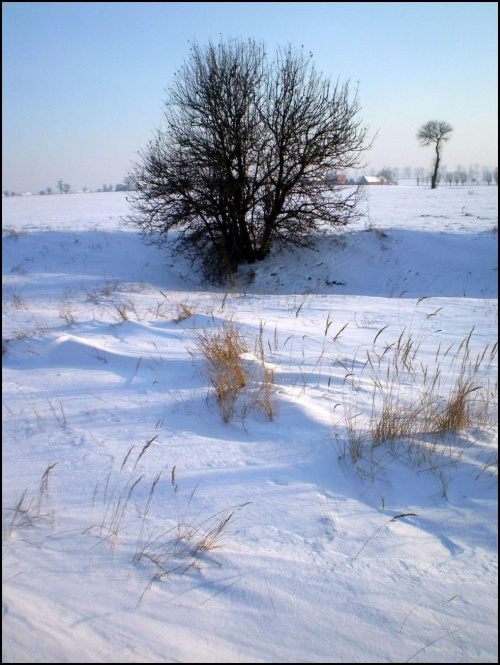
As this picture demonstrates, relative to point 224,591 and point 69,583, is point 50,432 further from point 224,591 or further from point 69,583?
point 224,591

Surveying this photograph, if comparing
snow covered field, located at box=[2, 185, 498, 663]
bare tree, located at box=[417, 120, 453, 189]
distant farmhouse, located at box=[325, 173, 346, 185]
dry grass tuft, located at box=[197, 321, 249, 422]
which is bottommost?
snow covered field, located at box=[2, 185, 498, 663]

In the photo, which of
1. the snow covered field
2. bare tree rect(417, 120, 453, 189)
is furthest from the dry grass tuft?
bare tree rect(417, 120, 453, 189)

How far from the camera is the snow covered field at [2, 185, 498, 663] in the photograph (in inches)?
56.9

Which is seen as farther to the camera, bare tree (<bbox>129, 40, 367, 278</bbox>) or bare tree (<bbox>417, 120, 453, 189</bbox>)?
bare tree (<bbox>417, 120, 453, 189</bbox>)

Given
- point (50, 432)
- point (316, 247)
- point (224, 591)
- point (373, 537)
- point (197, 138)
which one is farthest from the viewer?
point (316, 247)

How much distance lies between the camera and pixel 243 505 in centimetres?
204

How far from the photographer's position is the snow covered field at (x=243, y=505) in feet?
4.75

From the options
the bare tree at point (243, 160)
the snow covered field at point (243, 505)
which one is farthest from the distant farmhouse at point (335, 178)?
the snow covered field at point (243, 505)

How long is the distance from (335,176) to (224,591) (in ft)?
45.7

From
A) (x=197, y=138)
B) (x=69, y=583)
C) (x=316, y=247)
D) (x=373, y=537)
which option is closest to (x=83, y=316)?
(x=69, y=583)

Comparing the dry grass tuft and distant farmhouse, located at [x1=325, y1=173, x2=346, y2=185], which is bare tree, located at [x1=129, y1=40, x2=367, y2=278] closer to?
distant farmhouse, located at [x1=325, y1=173, x2=346, y2=185]

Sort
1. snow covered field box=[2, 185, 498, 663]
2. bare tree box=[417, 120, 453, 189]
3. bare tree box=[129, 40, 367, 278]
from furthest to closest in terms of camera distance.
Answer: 1. bare tree box=[417, 120, 453, 189]
2. bare tree box=[129, 40, 367, 278]
3. snow covered field box=[2, 185, 498, 663]

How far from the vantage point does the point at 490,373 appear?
3.67 meters

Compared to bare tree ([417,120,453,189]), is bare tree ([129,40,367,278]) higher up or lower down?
lower down
